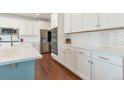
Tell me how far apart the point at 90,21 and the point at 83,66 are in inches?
43.2

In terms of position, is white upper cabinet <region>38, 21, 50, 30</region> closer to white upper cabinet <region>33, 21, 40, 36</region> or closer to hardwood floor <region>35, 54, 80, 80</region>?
white upper cabinet <region>33, 21, 40, 36</region>

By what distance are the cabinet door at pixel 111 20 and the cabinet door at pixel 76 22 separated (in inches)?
31.0

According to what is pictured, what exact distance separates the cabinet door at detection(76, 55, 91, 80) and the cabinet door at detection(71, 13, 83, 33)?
90cm

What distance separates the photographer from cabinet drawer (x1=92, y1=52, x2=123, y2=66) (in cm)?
148

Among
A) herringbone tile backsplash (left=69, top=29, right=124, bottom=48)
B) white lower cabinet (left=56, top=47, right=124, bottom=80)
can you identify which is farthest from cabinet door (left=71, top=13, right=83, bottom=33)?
white lower cabinet (left=56, top=47, right=124, bottom=80)

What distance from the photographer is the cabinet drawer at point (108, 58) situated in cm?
148

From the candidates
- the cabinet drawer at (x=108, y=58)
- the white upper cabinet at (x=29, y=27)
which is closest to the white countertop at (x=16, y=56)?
the cabinet drawer at (x=108, y=58)

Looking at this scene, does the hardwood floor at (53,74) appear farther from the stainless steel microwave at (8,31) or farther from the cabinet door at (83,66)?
the stainless steel microwave at (8,31)

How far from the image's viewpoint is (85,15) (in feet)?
8.71

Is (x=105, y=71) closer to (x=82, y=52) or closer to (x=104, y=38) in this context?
(x=82, y=52)

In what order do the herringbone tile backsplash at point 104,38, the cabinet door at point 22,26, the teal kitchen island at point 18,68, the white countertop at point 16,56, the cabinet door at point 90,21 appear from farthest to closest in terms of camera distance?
the cabinet door at point 22,26
the cabinet door at point 90,21
the herringbone tile backsplash at point 104,38
the teal kitchen island at point 18,68
the white countertop at point 16,56

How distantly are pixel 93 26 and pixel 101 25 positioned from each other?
253 millimetres
